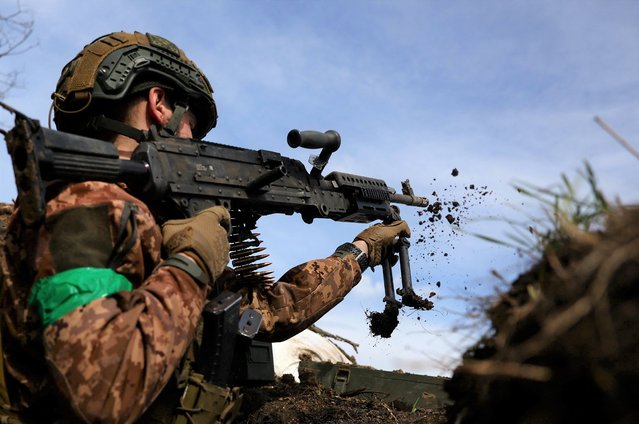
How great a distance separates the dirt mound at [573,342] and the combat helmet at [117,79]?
105 inches

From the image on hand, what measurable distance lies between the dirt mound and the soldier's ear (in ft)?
8.93

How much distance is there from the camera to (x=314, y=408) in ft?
16.3

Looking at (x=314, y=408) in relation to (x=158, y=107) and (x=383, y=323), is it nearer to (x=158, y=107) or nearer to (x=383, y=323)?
(x=383, y=323)

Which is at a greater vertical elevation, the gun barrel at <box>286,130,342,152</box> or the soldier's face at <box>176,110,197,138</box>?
the gun barrel at <box>286,130,342,152</box>

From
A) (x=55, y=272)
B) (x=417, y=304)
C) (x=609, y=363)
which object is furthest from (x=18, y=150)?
(x=417, y=304)

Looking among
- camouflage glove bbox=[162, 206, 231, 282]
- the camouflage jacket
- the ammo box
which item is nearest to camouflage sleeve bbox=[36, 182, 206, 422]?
the camouflage jacket

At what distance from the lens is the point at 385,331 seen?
478cm

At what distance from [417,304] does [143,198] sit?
2.39m

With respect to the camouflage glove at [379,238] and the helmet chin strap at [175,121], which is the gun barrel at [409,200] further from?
the helmet chin strap at [175,121]

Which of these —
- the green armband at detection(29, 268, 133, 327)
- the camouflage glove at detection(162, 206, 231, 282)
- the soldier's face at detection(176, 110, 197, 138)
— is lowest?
the green armband at detection(29, 268, 133, 327)

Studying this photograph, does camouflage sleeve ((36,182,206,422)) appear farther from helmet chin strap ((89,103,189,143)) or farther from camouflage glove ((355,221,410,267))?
camouflage glove ((355,221,410,267))

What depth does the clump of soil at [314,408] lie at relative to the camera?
4.66 m

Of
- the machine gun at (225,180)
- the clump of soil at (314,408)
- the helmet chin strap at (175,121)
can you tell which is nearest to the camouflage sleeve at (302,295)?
the machine gun at (225,180)

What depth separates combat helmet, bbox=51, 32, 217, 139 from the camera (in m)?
3.55
